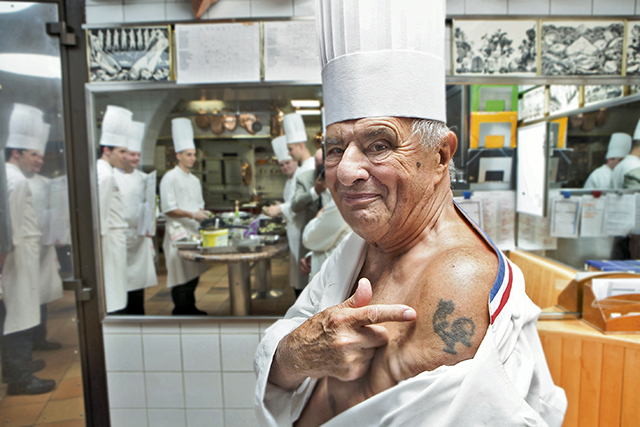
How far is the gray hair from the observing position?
2.65 feet

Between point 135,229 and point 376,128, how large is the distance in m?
2.07

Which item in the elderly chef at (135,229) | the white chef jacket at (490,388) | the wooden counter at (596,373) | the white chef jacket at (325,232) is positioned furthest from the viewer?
the elderly chef at (135,229)

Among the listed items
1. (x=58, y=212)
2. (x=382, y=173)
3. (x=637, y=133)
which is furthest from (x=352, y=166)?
(x=637, y=133)

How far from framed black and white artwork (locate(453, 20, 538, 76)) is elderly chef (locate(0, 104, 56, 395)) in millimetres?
2561

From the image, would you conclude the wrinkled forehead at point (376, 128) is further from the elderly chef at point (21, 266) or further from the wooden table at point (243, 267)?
the elderly chef at point (21, 266)

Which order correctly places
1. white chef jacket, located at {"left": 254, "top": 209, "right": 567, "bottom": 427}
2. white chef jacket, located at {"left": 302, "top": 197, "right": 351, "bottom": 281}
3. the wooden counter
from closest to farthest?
white chef jacket, located at {"left": 254, "top": 209, "right": 567, "bottom": 427} → the wooden counter → white chef jacket, located at {"left": 302, "top": 197, "right": 351, "bottom": 281}

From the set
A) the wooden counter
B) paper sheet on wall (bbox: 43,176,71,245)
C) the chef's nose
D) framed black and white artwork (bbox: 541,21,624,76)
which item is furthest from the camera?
paper sheet on wall (bbox: 43,176,71,245)

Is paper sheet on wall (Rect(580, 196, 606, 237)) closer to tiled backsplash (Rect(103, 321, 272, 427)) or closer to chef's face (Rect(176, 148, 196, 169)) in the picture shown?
tiled backsplash (Rect(103, 321, 272, 427))

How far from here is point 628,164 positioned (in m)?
2.16

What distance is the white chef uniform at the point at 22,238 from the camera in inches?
82.2

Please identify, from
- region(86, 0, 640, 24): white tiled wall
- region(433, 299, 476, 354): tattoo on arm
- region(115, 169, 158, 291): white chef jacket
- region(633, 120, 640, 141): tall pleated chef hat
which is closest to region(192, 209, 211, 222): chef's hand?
region(115, 169, 158, 291): white chef jacket

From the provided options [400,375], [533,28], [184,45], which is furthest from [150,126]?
[533,28]

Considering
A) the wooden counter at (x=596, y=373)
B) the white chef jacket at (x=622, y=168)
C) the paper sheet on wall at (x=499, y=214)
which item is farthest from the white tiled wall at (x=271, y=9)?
the wooden counter at (x=596, y=373)

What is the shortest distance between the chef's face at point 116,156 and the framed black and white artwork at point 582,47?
2.65 m
